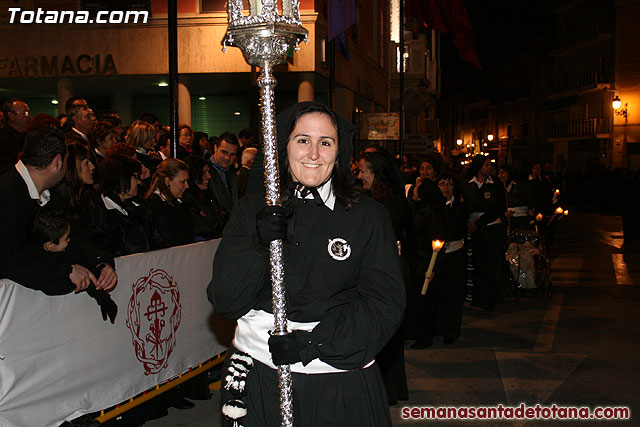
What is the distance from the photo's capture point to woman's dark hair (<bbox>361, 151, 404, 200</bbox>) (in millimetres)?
6641

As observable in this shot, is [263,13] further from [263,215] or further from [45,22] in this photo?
[45,22]

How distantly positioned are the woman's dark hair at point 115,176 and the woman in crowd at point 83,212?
21 centimetres

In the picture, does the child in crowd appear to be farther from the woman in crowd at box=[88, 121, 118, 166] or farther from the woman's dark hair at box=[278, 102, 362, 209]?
the woman in crowd at box=[88, 121, 118, 166]

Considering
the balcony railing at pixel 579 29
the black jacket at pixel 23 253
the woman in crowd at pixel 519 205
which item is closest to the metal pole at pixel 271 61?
the black jacket at pixel 23 253

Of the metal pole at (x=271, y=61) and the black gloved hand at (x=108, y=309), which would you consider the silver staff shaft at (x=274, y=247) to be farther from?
the black gloved hand at (x=108, y=309)

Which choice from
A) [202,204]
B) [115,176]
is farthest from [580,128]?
[115,176]

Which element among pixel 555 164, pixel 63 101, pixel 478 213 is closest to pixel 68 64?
pixel 63 101

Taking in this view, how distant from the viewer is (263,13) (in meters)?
2.81

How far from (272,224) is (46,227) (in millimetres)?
2532

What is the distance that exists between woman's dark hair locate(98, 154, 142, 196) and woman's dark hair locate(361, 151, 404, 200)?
225cm

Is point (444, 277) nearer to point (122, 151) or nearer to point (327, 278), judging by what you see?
point (122, 151)

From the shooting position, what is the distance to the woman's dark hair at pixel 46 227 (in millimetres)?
4641

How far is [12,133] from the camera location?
6.74m

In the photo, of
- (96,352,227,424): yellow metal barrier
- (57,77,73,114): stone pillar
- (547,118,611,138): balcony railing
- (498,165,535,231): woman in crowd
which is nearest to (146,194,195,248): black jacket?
(96,352,227,424): yellow metal barrier
